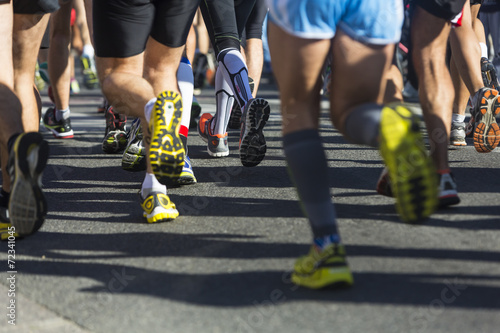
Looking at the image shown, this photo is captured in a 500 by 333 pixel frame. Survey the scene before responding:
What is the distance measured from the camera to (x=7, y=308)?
2.62 m

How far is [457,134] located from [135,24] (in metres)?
2.92

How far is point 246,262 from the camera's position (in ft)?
9.61

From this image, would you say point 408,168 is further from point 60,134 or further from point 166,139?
point 60,134

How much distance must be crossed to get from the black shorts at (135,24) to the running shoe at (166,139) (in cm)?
50

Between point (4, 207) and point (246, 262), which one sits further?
point (4, 207)

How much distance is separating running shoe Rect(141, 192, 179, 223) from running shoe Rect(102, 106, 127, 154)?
197cm

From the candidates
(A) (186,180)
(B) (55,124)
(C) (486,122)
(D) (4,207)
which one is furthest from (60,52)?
(C) (486,122)

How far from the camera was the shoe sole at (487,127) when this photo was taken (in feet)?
14.9

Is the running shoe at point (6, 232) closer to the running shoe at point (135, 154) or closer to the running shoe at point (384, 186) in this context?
the running shoe at point (135, 154)

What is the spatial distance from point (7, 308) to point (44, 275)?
335 millimetres

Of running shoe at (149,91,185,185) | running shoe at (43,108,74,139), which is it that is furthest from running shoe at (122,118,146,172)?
running shoe at (43,108,74,139)

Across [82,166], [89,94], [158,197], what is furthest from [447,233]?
[89,94]

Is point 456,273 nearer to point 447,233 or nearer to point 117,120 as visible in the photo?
point 447,233

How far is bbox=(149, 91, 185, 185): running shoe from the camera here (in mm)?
2961
